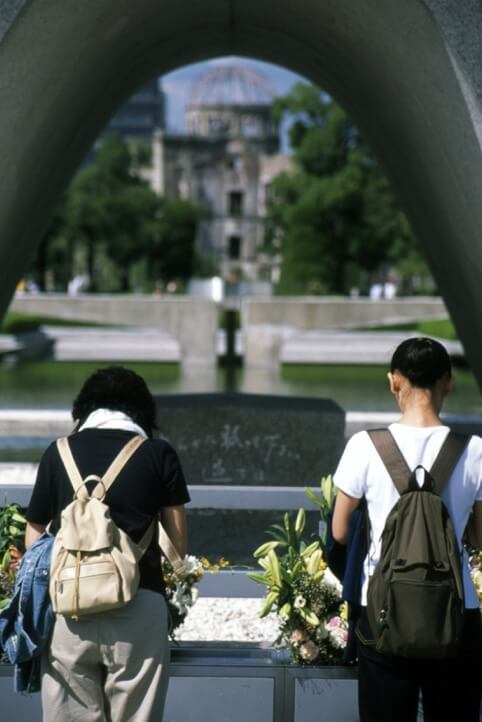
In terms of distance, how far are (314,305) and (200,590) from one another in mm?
18755

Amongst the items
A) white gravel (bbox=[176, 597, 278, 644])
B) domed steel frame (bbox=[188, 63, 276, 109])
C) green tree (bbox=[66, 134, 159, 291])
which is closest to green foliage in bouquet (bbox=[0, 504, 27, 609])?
white gravel (bbox=[176, 597, 278, 644])

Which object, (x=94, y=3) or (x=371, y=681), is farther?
(x=94, y=3)

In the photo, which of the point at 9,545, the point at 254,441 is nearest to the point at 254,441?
the point at 254,441

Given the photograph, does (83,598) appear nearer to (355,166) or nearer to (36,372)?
(36,372)

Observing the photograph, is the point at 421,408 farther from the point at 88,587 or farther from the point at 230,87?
the point at 230,87

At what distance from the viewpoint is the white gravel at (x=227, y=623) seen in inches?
243

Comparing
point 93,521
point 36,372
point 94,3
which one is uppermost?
point 94,3

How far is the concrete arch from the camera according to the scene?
14.9 ft

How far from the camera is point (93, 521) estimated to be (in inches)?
115

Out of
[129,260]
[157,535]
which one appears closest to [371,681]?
[157,535]

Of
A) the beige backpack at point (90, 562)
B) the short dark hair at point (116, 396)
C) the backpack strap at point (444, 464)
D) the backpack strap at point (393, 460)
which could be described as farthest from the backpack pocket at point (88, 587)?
the backpack strap at point (444, 464)

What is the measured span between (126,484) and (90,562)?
0.24 m

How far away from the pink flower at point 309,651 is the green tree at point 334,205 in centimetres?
4008

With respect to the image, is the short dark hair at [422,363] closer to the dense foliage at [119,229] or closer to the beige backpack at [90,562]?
the beige backpack at [90,562]
